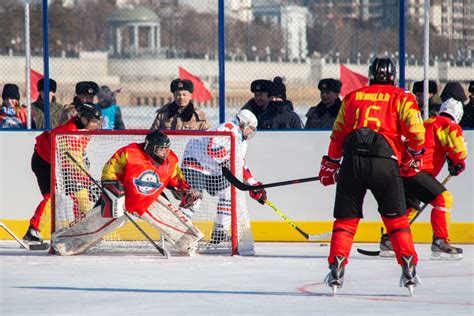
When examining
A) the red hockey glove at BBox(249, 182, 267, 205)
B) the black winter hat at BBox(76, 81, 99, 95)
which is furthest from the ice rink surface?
the black winter hat at BBox(76, 81, 99, 95)

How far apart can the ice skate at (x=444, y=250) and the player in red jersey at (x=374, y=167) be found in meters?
1.83

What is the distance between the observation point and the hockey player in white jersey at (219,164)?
9.23 metres

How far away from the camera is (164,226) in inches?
352

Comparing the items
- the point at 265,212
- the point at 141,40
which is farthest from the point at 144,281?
the point at 141,40

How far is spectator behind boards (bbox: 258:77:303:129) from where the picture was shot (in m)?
10.1

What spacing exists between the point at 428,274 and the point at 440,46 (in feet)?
10.8

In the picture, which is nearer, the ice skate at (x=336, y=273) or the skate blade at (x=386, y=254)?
the ice skate at (x=336, y=273)

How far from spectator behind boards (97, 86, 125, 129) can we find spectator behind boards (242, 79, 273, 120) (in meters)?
1.25

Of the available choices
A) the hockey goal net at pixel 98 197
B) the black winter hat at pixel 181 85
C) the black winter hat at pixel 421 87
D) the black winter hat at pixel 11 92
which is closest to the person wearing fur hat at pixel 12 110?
the black winter hat at pixel 11 92

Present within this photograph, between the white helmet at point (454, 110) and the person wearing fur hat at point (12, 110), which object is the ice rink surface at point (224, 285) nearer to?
the white helmet at point (454, 110)

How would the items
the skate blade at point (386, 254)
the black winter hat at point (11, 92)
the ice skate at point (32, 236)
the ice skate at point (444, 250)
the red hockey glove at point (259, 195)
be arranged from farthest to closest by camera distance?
the black winter hat at point (11, 92), the ice skate at point (32, 236), the red hockey glove at point (259, 195), the skate blade at point (386, 254), the ice skate at point (444, 250)

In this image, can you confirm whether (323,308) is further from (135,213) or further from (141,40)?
(141,40)

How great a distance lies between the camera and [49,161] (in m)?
9.58

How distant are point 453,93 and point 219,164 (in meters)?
2.04
